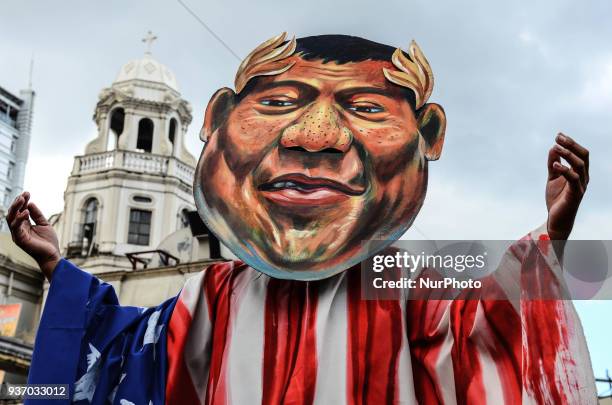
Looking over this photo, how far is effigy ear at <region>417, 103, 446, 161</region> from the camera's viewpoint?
15.1 feet

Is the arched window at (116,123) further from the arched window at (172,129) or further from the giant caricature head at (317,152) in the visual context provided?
the giant caricature head at (317,152)

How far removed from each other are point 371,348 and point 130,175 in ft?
93.4

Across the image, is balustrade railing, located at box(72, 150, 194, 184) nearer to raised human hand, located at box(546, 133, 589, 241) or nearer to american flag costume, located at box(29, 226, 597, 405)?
american flag costume, located at box(29, 226, 597, 405)

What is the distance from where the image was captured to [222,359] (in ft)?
15.1

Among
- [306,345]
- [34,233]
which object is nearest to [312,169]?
[306,345]

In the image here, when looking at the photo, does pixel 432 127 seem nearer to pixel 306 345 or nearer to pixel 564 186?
pixel 564 186

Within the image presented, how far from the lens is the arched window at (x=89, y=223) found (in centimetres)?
3139

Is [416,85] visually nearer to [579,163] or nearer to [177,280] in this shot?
[579,163]

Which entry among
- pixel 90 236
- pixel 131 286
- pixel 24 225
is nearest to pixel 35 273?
pixel 90 236

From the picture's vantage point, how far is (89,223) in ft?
105

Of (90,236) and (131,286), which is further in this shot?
(90,236)

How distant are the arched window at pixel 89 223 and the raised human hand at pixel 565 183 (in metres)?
28.6

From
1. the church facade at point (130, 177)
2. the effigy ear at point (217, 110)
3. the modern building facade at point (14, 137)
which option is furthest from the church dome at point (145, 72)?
the modern building facade at point (14, 137)

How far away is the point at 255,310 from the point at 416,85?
1506 mm
